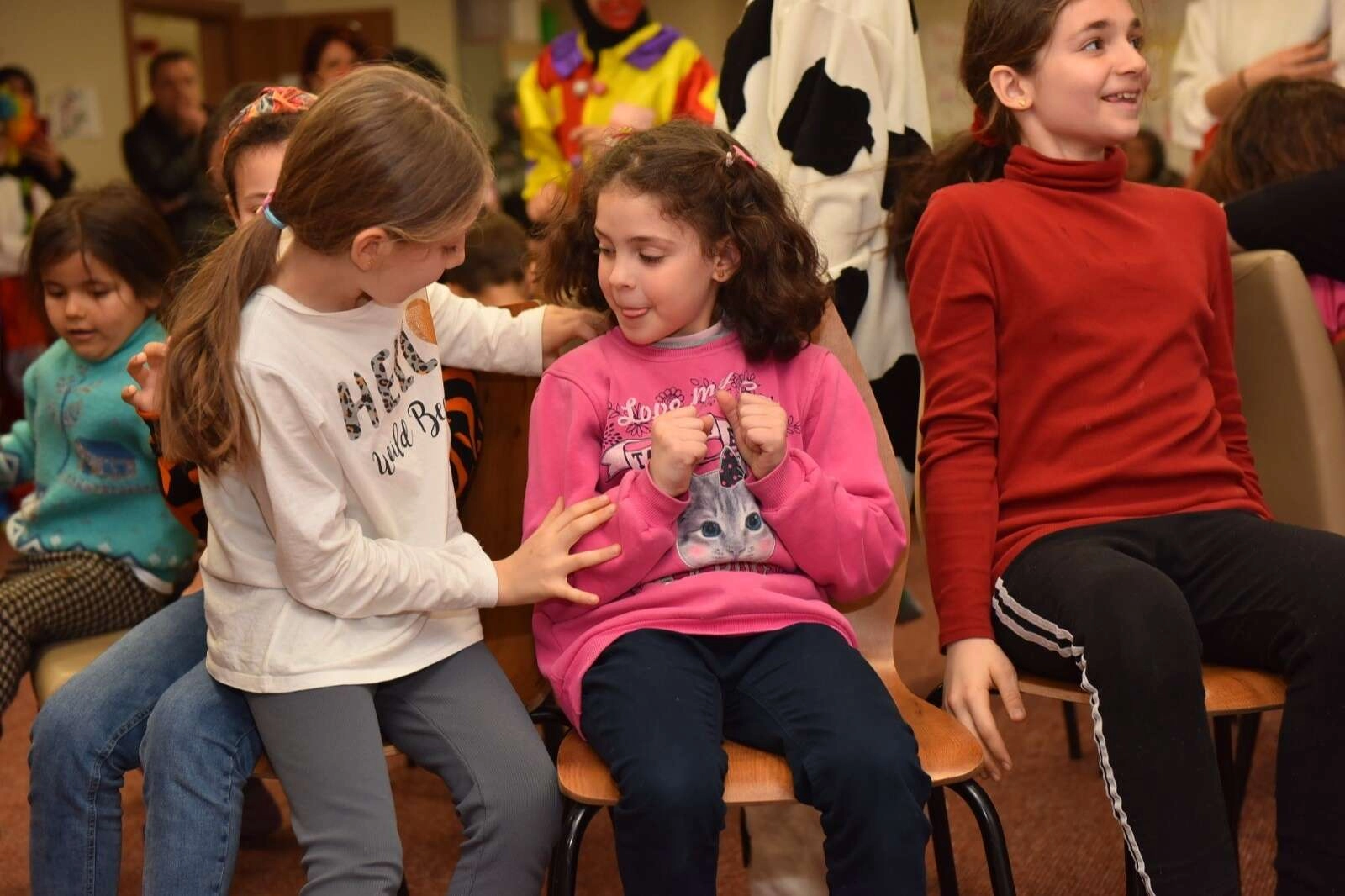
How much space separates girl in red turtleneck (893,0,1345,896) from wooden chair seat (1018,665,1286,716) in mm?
16

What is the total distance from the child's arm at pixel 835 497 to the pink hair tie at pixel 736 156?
0.23 meters

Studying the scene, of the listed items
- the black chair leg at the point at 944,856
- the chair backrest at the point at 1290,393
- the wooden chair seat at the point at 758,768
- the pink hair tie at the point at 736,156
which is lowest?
the black chair leg at the point at 944,856

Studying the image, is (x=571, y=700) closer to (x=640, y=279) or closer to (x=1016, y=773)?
(x=640, y=279)

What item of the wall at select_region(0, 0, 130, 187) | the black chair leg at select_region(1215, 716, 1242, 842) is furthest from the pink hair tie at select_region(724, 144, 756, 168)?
the wall at select_region(0, 0, 130, 187)

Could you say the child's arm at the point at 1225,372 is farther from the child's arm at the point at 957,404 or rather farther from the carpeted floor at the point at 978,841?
the carpeted floor at the point at 978,841

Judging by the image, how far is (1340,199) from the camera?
1.80 m

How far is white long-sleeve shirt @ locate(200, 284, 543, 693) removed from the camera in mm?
1293

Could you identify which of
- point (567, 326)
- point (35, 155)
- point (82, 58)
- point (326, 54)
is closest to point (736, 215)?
point (567, 326)

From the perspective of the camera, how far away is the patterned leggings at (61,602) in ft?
5.39

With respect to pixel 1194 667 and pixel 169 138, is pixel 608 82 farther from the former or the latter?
pixel 1194 667

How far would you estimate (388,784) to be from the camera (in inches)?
50.9

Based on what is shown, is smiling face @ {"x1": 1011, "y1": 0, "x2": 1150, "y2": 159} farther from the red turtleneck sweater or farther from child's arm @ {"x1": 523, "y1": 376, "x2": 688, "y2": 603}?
child's arm @ {"x1": 523, "y1": 376, "x2": 688, "y2": 603}

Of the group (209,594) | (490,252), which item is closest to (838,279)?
(209,594)

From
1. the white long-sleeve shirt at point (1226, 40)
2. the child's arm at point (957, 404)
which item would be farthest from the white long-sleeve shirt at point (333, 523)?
the white long-sleeve shirt at point (1226, 40)
